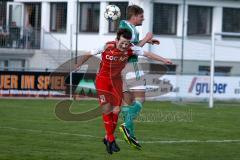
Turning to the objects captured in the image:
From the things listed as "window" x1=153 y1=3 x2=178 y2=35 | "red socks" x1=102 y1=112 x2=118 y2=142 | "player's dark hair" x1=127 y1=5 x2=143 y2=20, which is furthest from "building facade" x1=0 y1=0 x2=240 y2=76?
"red socks" x1=102 y1=112 x2=118 y2=142

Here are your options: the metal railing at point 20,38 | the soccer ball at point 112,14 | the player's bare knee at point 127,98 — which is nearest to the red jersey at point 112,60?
the player's bare knee at point 127,98

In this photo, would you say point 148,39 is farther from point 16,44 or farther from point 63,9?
point 63,9

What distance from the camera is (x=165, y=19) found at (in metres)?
49.2

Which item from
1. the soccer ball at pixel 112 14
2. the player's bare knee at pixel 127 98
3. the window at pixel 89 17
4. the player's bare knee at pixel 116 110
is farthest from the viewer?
the window at pixel 89 17

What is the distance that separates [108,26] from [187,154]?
34.5 meters

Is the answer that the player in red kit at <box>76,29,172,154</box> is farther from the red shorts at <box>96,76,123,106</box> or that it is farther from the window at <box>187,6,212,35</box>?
the window at <box>187,6,212,35</box>

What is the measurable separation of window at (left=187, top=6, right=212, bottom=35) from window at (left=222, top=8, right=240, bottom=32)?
39.0 inches

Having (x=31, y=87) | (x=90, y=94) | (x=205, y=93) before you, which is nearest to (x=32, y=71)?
(x=31, y=87)

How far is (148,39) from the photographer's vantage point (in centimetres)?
1528

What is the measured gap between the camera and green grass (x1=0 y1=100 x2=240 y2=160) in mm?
14969

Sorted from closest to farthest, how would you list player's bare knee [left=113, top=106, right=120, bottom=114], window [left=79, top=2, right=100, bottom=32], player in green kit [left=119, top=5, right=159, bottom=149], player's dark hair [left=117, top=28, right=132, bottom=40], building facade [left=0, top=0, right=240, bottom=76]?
player's dark hair [left=117, top=28, right=132, bottom=40]
player's bare knee [left=113, top=106, right=120, bottom=114]
player in green kit [left=119, top=5, right=159, bottom=149]
building facade [left=0, top=0, right=240, bottom=76]
window [left=79, top=2, right=100, bottom=32]

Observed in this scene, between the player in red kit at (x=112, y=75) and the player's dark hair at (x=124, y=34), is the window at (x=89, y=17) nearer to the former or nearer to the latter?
the player in red kit at (x=112, y=75)

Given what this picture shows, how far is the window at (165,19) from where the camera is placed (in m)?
48.8

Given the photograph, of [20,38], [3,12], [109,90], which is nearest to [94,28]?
[20,38]
